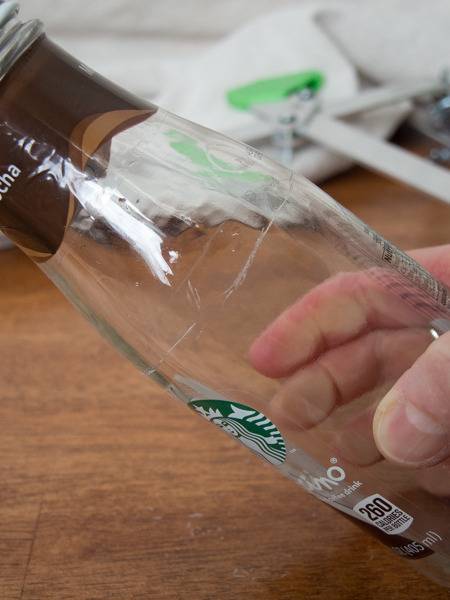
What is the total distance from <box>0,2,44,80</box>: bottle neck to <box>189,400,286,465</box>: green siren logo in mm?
166

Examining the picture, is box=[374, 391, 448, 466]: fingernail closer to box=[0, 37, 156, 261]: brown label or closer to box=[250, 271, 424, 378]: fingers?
box=[250, 271, 424, 378]: fingers

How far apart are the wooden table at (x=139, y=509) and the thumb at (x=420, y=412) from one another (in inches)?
3.4

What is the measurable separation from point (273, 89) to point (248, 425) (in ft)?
1.63

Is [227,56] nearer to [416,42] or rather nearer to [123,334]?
[416,42]

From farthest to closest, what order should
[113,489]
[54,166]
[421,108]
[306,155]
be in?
[421,108] → [306,155] → [113,489] → [54,166]

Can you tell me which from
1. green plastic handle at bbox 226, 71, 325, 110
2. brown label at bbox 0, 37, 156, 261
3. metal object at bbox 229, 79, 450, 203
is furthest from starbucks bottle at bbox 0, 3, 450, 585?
green plastic handle at bbox 226, 71, 325, 110

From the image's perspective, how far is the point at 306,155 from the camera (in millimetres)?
677

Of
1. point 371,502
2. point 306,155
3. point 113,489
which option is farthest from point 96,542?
point 306,155

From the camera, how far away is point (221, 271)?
0.34m

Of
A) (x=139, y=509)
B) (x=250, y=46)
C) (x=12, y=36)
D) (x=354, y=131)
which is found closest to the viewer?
(x=12, y=36)

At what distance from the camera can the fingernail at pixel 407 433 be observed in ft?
1.02

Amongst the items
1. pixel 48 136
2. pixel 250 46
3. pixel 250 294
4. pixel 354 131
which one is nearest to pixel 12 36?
pixel 48 136

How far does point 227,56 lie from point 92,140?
1.91 ft

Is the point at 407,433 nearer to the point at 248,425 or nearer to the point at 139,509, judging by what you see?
the point at 248,425
